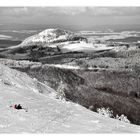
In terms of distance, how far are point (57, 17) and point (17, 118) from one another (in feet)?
12.4

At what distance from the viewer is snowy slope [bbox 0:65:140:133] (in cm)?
1061

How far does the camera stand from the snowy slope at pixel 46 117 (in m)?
10.6

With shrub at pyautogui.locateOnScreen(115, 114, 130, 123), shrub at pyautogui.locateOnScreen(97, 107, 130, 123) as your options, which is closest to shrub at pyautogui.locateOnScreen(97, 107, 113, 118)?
shrub at pyautogui.locateOnScreen(97, 107, 130, 123)

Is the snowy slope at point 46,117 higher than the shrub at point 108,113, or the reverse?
the snowy slope at point 46,117

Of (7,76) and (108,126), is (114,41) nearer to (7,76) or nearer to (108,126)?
(108,126)

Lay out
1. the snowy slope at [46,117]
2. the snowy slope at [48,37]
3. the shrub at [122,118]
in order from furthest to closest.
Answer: the shrub at [122,118] → the snowy slope at [48,37] → the snowy slope at [46,117]

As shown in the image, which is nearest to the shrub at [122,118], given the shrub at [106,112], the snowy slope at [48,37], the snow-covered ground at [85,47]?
the shrub at [106,112]

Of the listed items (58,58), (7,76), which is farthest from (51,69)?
(7,76)

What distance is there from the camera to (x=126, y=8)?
1211 cm

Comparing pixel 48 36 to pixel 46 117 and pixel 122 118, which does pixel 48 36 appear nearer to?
pixel 46 117

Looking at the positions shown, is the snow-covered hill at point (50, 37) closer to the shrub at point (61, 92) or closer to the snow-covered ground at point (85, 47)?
Result: the snow-covered ground at point (85, 47)

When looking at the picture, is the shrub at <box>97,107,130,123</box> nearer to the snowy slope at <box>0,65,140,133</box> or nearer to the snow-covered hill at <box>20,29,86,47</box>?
the snowy slope at <box>0,65,140,133</box>
